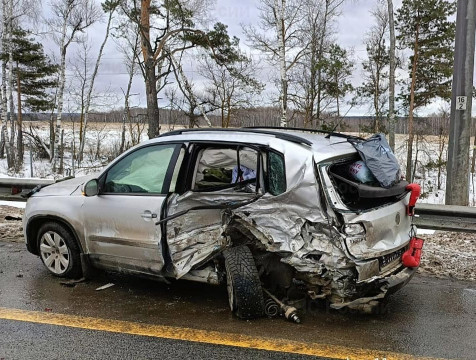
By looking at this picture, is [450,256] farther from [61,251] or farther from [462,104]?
[61,251]

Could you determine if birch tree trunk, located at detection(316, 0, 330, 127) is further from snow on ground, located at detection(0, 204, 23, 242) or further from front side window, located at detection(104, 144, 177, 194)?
front side window, located at detection(104, 144, 177, 194)

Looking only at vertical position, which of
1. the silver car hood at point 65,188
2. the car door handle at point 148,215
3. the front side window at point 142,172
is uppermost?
the front side window at point 142,172

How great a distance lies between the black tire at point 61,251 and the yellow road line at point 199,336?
82 centimetres

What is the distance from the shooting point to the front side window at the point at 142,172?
431cm

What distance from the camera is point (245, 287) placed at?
3.74 metres

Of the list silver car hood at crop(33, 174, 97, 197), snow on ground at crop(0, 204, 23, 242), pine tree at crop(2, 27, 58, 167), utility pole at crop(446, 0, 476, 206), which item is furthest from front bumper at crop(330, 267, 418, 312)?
pine tree at crop(2, 27, 58, 167)

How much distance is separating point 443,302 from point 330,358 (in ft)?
5.53

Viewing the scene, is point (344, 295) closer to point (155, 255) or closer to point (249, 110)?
point (155, 255)

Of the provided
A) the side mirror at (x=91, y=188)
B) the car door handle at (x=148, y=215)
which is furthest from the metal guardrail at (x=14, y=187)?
the car door handle at (x=148, y=215)

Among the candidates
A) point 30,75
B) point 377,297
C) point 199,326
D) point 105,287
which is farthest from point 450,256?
point 30,75

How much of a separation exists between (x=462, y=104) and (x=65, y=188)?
5.62 m

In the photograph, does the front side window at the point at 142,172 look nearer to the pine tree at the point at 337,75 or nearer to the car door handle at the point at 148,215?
the car door handle at the point at 148,215

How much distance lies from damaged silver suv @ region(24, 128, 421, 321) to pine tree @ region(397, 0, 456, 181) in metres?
23.3

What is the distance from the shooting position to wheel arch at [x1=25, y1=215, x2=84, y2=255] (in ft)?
15.4
